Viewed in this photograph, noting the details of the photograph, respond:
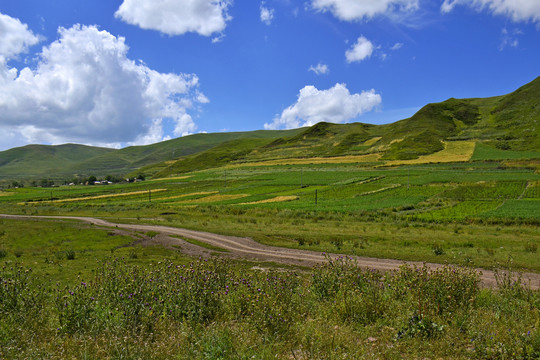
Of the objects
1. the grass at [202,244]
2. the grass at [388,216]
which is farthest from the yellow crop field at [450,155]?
the grass at [202,244]

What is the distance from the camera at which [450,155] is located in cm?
12006

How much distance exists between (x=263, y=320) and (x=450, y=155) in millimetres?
131618

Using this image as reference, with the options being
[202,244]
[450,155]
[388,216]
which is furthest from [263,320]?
[450,155]

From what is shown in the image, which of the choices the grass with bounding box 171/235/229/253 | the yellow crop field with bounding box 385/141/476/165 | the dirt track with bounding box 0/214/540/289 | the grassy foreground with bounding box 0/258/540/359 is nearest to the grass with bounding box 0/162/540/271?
the dirt track with bounding box 0/214/540/289

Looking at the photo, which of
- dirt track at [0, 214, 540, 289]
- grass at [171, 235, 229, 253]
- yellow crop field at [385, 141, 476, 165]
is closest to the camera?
dirt track at [0, 214, 540, 289]

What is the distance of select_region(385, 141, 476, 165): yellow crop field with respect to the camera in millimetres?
111300

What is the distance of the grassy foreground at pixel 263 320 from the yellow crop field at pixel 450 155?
113 m

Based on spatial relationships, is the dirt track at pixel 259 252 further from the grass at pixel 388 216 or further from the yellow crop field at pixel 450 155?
the yellow crop field at pixel 450 155

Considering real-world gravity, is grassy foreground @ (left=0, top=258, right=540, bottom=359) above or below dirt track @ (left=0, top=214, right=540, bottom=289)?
above

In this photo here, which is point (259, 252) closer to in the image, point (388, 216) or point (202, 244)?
point (202, 244)

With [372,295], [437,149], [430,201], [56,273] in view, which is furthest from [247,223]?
[437,149]

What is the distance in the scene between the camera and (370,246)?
1024 inches

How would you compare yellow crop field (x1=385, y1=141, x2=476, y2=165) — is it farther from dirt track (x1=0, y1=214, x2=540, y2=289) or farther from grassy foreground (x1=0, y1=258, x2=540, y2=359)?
grassy foreground (x1=0, y1=258, x2=540, y2=359)

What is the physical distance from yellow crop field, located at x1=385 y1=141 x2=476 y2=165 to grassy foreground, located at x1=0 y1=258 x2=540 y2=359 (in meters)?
113
